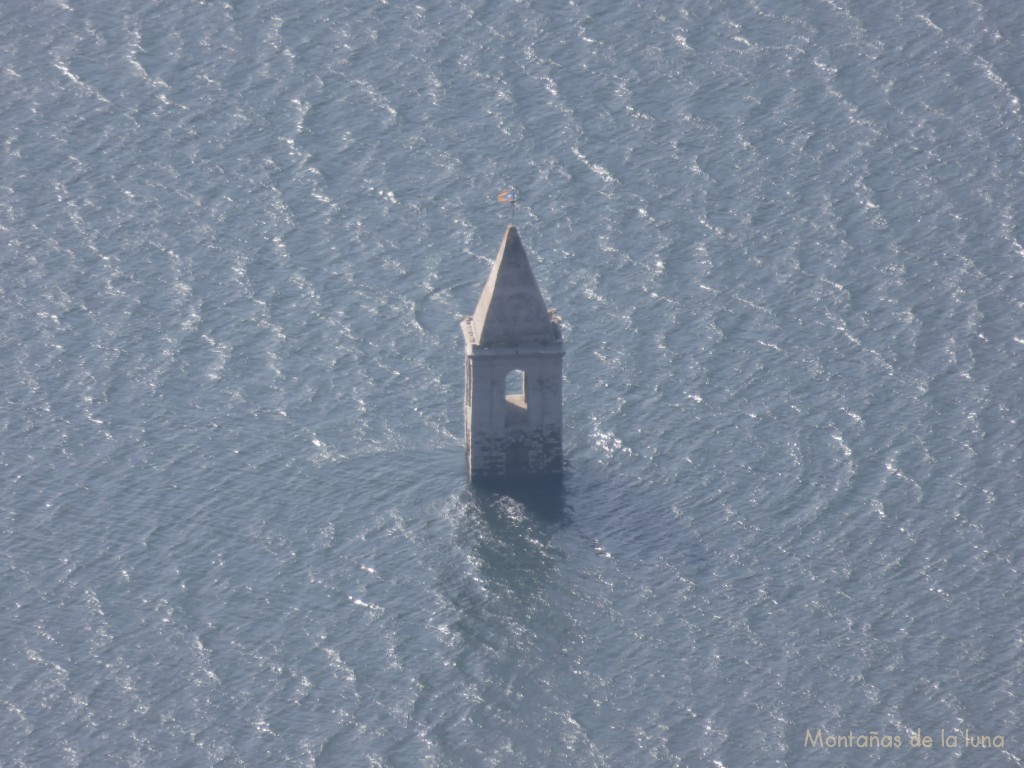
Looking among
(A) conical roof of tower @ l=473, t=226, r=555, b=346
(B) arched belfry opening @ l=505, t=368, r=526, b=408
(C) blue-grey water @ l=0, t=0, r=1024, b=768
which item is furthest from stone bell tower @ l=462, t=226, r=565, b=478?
(B) arched belfry opening @ l=505, t=368, r=526, b=408

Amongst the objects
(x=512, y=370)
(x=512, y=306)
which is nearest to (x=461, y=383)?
(x=512, y=370)

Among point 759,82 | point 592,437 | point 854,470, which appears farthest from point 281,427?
point 759,82

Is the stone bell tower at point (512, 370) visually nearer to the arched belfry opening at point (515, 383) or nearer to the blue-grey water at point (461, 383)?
the blue-grey water at point (461, 383)

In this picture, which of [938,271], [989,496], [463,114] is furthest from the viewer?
[463,114]

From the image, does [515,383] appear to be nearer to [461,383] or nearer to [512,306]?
[461,383]

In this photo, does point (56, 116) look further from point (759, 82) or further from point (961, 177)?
point (961, 177)
